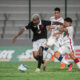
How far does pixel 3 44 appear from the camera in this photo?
2191 centimetres

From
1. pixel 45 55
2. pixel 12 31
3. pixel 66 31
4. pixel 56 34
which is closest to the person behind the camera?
pixel 66 31

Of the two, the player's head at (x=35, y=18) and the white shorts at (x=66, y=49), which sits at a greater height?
the player's head at (x=35, y=18)

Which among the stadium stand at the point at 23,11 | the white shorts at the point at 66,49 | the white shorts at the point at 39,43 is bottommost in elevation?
the white shorts at the point at 66,49

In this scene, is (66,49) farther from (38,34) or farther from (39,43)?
(38,34)

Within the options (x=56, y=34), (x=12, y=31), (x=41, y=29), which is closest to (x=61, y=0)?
(x=12, y=31)

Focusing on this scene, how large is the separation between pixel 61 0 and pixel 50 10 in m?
0.70

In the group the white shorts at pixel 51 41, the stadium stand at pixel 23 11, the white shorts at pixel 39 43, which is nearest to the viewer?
the white shorts at pixel 39 43

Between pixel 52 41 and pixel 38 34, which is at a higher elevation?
pixel 38 34

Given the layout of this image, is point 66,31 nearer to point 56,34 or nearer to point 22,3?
point 56,34

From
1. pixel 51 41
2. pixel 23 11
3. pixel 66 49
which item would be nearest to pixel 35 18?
pixel 66 49

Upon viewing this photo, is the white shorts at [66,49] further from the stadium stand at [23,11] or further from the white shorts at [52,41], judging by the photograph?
the stadium stand at [23,11]

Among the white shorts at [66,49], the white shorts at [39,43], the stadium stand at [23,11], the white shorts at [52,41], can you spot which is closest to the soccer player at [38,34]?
the white shorts at [39,43]

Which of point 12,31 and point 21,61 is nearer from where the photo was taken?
point 21,61

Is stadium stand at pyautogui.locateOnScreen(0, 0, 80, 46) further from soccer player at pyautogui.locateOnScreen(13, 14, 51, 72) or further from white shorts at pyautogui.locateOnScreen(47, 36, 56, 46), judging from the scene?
soccer player at pyautogui.locateOnScreen(13, 14, 51, 72)
